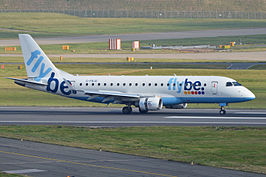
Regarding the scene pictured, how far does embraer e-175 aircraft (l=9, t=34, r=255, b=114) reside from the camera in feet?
190

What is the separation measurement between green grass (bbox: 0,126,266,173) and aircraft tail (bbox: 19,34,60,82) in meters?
A: 15.7

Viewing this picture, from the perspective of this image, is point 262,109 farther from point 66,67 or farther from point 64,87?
point 66,67

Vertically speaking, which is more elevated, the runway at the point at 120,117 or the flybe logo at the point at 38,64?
the flybe logo at the point at 38,64

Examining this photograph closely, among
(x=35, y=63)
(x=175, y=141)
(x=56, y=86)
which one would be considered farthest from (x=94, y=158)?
(x=35, y=63)

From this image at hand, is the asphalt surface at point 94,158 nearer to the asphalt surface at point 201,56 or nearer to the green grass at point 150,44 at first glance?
the asphalt surface at point 201,56

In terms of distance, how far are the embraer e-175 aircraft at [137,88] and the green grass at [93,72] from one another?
8.94 meters

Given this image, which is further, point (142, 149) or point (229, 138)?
point (229, 138)

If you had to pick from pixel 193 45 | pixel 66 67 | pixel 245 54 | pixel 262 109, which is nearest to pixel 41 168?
pixel 262 109

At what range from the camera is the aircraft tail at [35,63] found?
62.8m

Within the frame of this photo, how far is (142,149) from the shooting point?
36438 millimetres

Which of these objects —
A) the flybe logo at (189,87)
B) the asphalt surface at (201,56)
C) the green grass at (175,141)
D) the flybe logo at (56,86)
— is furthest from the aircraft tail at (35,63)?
the asphalt surface at (201,56)

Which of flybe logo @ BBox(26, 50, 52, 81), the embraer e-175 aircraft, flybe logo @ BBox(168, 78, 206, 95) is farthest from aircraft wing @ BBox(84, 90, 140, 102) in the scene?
flybe logo @ BBox(26, 50, 52, 81)

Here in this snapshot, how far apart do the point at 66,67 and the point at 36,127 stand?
209ft

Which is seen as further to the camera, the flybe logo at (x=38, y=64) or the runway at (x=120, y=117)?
the flybe logo at (x=38, y=64)
